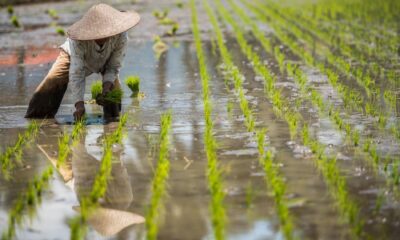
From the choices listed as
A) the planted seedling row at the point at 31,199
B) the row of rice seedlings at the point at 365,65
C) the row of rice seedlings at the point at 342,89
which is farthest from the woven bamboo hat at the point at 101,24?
the row of rice seedlings at the point at 365,65

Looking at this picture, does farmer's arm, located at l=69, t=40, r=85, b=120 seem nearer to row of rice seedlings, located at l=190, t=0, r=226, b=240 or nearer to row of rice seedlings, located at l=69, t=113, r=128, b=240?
row of rice seedlings, located at l=69, t=113, r=128, b=240

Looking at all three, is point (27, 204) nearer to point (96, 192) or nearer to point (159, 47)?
point (96, 192)

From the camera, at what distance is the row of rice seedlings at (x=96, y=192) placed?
3.76 m

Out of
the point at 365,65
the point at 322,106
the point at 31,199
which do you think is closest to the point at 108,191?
the point at 31,199

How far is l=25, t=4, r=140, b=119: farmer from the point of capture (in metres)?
6.51

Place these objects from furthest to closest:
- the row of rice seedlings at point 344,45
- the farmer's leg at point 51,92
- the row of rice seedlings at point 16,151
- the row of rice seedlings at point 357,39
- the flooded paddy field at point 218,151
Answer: the row of rice seedlings at point 357,39, the row of rice seedlings at point 344,45, the farmer's leg at point 51,92, the row of rice seedlings at point 16,151, the flooded paddy field at point 218,151

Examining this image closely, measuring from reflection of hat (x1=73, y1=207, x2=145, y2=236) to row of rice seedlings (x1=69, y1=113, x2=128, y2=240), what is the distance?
0.04m

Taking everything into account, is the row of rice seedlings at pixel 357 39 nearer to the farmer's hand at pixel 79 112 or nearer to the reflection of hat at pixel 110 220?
the farmer's hand at pixel 79 112

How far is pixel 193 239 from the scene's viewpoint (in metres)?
3.69

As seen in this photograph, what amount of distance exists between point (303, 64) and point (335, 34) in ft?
11.4

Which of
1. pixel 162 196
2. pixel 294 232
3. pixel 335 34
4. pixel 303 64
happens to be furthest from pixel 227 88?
pixel 335 34

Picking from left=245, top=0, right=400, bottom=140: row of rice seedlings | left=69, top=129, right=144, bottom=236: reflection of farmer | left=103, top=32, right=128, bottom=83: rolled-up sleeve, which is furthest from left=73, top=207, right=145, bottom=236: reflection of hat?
left=103, top=32, right=128, bottom=83: rolled-up sleeve

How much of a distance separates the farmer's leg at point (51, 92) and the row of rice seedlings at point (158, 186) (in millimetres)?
1193

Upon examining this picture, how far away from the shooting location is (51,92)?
22.9 ft
